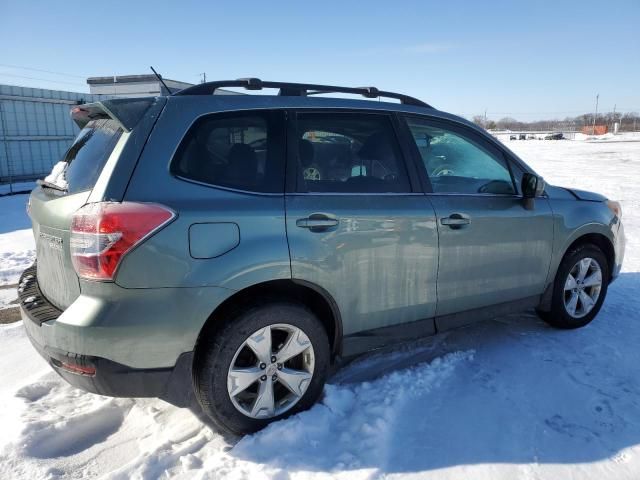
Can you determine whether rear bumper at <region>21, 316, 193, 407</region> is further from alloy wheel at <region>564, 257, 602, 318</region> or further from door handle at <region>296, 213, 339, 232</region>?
alloy wheel at <region>564, 257, 602, 318</region>

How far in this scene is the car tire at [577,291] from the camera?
400cm

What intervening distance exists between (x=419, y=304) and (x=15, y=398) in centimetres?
261

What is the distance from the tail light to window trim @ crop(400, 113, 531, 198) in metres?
1.69

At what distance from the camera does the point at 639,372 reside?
3350mm

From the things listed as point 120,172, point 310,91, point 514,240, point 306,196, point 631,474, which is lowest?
point 631,474

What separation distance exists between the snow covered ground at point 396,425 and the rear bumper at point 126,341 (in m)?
0.41

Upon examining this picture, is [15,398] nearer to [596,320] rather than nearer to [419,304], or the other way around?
[419,304]

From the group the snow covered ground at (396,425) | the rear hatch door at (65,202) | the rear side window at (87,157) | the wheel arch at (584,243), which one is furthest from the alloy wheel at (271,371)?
the wheel arch at (584,243)

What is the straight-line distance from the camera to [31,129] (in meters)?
15.1

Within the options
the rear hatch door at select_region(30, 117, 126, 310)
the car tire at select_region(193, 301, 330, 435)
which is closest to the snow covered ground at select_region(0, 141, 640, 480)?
the car tire at select_region(193, 301, 330, 435)

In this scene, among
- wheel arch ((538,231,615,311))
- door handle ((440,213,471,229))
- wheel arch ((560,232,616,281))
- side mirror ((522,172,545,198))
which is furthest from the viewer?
wheel arch ((560,232,616,281))

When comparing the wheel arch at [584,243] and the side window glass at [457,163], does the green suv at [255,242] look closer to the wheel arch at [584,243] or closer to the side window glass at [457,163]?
the side window glass at [457,163]

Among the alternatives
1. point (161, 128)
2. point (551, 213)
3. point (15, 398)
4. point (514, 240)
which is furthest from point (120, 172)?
point (551, 213)

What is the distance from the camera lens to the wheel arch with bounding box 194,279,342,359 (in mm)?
2564
